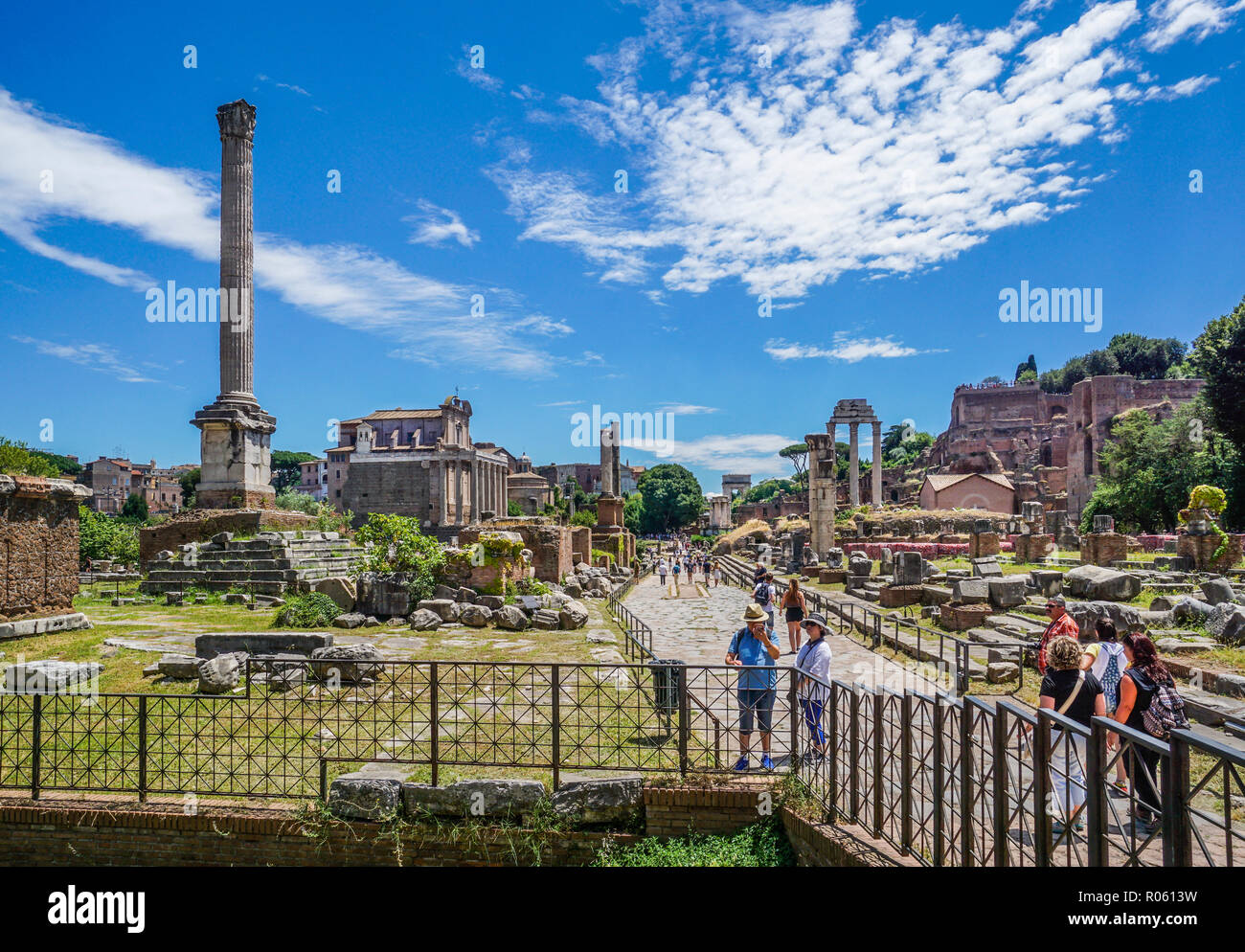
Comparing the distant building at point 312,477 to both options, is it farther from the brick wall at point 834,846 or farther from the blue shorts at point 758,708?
the brick wall at point 834,846

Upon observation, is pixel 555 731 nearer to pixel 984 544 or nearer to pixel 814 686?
pixel 814 686

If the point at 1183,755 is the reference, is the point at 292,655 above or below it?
below

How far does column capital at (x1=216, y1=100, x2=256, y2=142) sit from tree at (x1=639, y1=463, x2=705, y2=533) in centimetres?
6993

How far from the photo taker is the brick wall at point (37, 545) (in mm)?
11195

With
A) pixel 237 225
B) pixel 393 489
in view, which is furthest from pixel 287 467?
pixel 237 225

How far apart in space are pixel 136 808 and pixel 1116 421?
65.8 m

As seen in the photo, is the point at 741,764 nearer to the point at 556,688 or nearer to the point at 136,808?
the point at 556,688

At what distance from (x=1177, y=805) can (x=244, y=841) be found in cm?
619

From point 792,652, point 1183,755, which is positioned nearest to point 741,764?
point 1183,755

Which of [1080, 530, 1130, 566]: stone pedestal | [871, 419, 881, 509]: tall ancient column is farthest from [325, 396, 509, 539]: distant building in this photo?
[1080, 530, 1130, 566]: stone pedestal

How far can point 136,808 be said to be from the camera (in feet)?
19.0

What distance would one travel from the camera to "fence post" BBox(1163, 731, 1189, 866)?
2.84 meters

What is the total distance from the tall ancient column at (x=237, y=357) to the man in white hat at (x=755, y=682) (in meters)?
18.1

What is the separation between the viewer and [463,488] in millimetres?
66375
